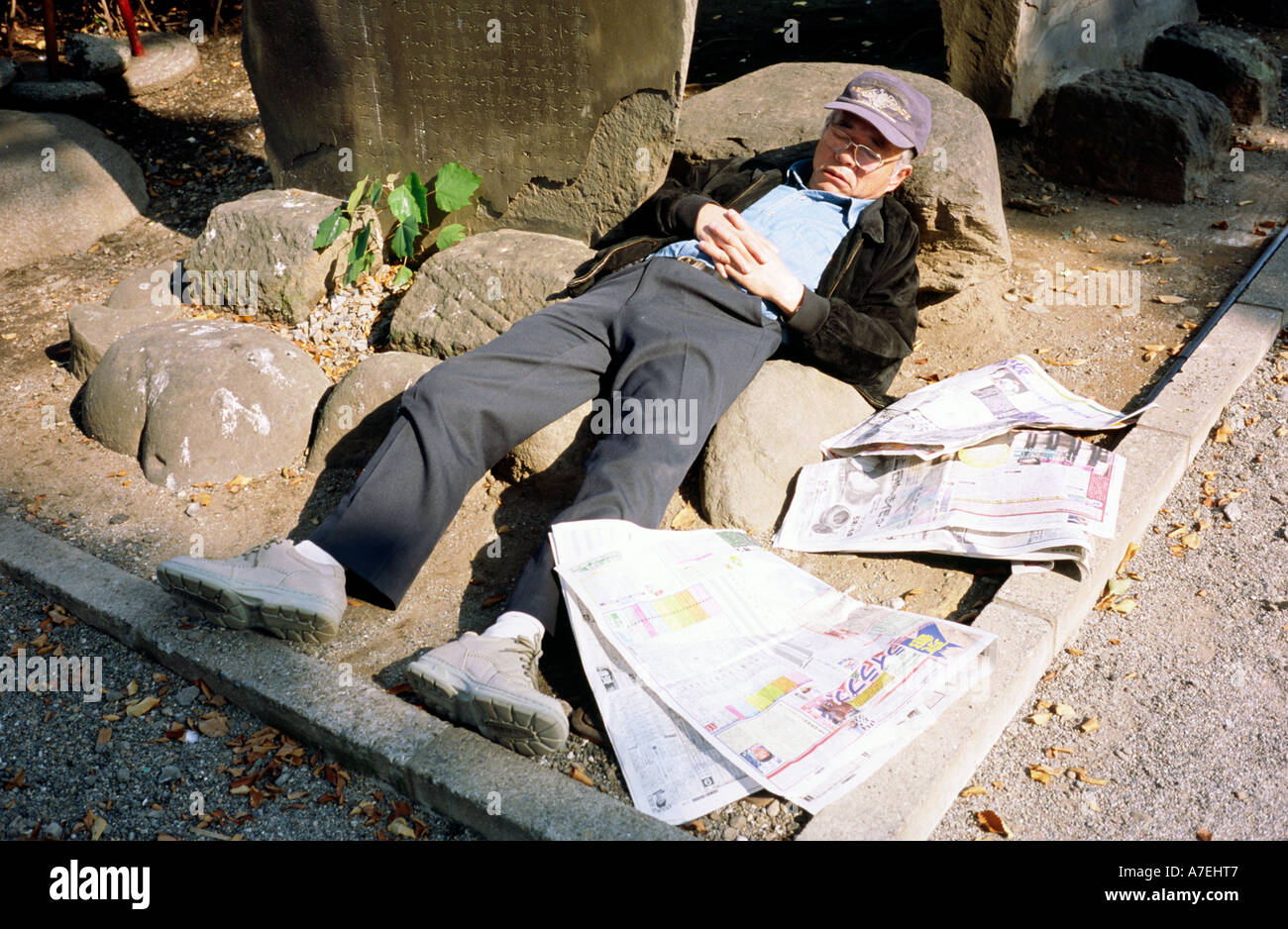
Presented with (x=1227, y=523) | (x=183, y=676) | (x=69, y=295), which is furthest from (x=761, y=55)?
(x=183, y=676)

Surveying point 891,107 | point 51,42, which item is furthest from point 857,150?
point 51,42

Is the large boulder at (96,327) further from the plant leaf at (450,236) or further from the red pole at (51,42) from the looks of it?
the red pole at (51,42)

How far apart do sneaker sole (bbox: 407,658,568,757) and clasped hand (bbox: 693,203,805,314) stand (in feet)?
5.42

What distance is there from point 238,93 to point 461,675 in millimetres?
6474

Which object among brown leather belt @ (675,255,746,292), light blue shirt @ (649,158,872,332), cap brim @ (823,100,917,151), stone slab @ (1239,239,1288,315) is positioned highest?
cap brim @ (823,100,917,151)

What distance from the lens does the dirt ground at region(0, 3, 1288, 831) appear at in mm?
3090

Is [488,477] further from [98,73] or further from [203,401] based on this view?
[98,73]

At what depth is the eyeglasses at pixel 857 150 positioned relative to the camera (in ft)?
11.9

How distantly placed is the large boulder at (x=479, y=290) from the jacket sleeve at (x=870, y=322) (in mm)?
1088

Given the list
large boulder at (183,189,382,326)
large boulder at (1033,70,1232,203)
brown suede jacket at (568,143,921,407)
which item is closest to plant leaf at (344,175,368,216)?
large boulder at (183,189,382,326)

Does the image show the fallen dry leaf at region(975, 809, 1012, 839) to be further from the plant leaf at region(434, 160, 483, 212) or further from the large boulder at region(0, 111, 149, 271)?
the large boulder at region(0, 111, 149, 271)

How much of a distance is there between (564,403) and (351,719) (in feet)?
3.93

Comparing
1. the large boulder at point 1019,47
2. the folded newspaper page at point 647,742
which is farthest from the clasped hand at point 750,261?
the large boulder at point 1019,47

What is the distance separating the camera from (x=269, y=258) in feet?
15.4
